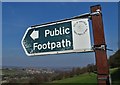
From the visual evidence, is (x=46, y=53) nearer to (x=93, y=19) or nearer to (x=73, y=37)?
(x=73, y=37)

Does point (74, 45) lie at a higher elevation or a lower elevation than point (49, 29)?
lower

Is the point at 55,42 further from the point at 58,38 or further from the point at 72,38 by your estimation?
the point at 72,38

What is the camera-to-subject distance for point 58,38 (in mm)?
1777

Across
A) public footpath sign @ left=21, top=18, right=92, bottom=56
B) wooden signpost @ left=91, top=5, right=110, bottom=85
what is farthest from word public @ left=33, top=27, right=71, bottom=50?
wooden signpost @ left=91, top=5, right=110, bottom=85

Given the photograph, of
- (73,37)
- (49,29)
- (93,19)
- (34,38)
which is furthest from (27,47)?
(93,19)

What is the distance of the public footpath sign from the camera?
1.68 m

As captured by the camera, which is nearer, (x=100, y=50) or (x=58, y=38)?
(x=100, y=50)

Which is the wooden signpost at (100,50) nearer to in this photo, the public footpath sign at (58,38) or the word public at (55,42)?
the public footpath sign at (58,38)

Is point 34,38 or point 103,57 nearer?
point 103,57

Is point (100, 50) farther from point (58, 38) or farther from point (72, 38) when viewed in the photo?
point (58, 38)

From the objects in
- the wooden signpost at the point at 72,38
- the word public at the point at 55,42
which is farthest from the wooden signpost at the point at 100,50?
the word public at the point at 55,42

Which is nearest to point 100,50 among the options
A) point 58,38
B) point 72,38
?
point 72,38

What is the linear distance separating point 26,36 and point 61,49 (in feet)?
1.00

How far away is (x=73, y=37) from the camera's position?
1708 mm
